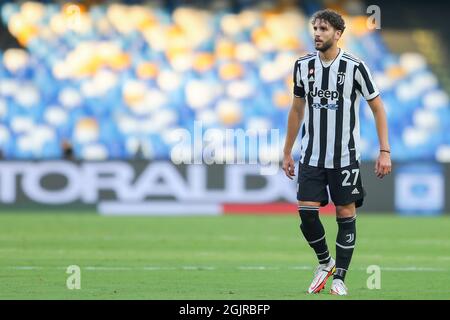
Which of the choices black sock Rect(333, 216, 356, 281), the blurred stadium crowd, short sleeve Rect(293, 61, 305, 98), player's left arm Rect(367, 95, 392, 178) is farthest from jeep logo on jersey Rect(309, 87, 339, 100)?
the blurred stadium crowd

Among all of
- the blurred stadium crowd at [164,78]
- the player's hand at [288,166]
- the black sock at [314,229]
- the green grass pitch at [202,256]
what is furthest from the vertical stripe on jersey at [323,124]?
the blurred stadium crowd at [164,78]

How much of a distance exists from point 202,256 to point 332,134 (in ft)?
12.4

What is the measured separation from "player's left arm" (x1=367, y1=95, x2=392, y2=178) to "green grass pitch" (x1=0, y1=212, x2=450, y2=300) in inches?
35.8

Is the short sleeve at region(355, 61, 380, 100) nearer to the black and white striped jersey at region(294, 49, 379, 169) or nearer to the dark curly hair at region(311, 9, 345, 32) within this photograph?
the black and white striped jersey at region(294, 49, 379, 169)

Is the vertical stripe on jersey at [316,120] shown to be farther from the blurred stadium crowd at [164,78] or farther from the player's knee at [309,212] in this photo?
the blurred stadium crowd at [164,78]

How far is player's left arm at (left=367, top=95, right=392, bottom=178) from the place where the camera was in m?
7.62

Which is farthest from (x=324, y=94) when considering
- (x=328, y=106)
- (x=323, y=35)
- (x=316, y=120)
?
(x=323, y=35)

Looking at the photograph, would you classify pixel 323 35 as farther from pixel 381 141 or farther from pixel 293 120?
pixel 381 141

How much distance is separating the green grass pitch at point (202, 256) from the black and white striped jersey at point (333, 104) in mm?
1024

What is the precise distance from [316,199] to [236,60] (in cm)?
1584

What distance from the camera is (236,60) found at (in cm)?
2345

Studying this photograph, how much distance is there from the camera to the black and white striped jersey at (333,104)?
773 centimetres

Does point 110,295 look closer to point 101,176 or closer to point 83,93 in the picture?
point 101,176
